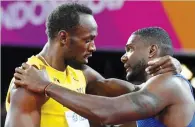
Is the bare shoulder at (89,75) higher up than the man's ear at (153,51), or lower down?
lower down

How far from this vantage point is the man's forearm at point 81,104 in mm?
2650

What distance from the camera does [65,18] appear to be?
9.63ft

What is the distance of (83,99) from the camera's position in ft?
8.79

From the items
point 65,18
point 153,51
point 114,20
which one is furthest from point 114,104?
point 114,20

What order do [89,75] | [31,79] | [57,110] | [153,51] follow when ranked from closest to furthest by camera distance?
1. [31,79]
2. [57,110]
3. [153,51]
4. [89,75]

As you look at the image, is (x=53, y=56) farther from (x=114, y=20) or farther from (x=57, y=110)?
(x=114, y=20)

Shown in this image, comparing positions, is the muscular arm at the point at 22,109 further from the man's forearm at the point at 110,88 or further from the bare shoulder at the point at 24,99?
the man's forearm at the point at 110,88

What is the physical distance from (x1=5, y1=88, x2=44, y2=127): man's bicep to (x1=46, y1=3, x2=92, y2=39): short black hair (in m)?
0.45

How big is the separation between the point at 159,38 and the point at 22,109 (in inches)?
38.3

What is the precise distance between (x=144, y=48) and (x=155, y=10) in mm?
1895

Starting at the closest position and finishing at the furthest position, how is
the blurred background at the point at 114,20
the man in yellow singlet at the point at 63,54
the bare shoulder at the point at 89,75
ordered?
the man in yellow singlet at the point at 63,54 → the bare shoulder at the point at 89,75 → the blurred background at the point at 114,20

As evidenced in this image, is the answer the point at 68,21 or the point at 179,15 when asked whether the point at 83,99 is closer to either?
the point at 68,21

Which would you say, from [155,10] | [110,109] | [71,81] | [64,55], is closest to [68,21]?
[64,55]

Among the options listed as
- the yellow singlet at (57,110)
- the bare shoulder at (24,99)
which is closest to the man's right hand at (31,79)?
the bare shoulder at (24,99)
